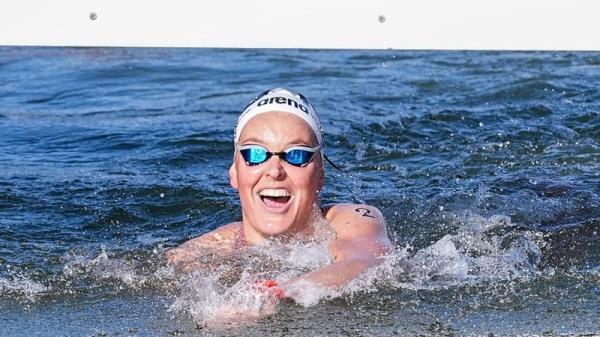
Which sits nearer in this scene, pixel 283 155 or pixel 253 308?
pixel 253 308

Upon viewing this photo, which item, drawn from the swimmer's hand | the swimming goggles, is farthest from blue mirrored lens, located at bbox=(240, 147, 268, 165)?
the swimmer's hand

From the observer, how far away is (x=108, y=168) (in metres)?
7.62

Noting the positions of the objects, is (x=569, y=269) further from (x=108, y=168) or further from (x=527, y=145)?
(x=108, y=168)

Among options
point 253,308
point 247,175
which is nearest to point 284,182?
point 247,175

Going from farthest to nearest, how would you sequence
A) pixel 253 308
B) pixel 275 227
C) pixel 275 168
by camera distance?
pixel 275 227, pixel 275 168, pixel 253 308

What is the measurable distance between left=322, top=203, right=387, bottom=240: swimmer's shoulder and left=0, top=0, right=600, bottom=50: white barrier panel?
832 millimetres

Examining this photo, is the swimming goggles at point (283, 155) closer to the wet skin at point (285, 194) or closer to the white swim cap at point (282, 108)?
the wet skin at point (285, 194)

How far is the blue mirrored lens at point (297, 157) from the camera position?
16.1 feet

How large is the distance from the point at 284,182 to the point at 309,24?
108 cm

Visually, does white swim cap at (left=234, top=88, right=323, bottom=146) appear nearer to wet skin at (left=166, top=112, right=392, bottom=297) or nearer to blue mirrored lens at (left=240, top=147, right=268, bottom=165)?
wet skin at (left=166, top=112, right=392, bottom=297)

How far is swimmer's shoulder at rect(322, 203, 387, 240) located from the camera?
5141mm

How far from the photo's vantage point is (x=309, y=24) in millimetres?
5645

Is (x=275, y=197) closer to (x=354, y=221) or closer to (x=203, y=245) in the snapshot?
(x=354, y=221)

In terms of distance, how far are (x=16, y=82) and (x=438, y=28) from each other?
6993 mm
